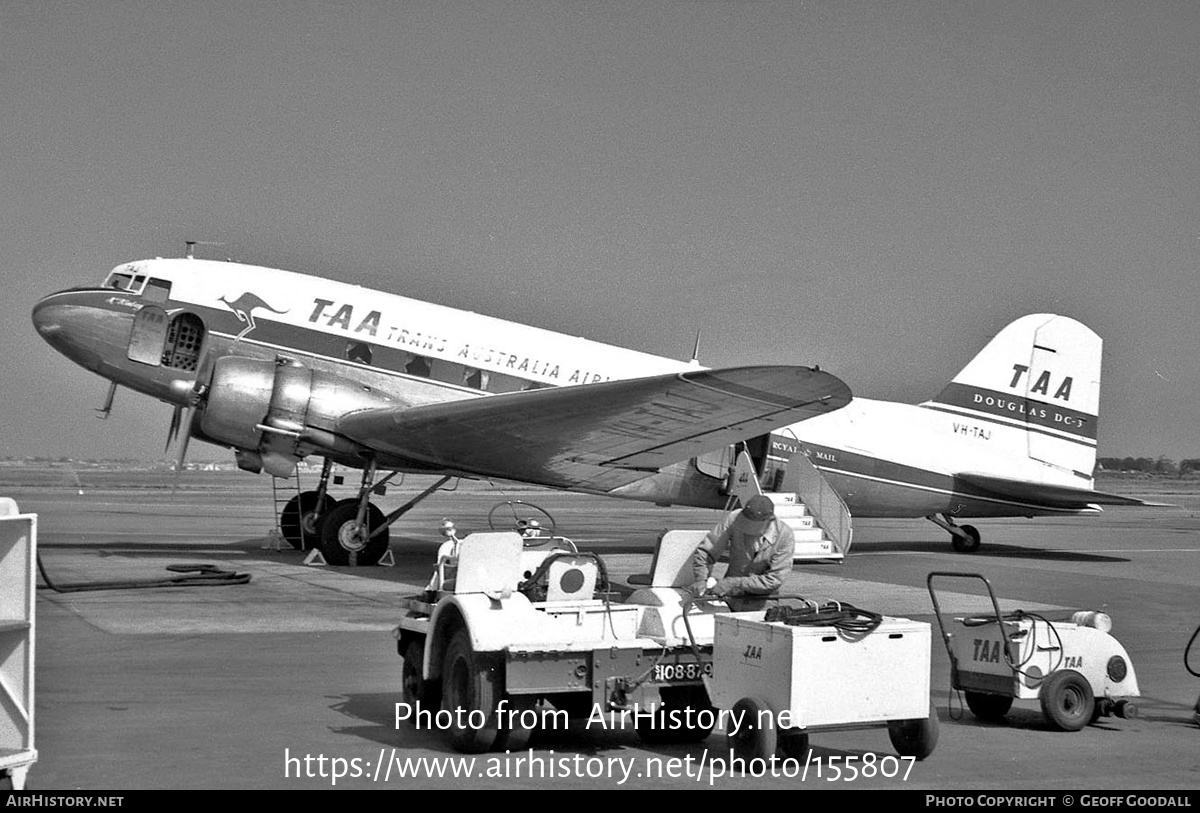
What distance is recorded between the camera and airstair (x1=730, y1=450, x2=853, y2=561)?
19422 millimetres

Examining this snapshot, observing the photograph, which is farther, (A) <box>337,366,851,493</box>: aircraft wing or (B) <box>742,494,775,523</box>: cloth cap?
(A) <box>337,366,851,493</box>: aircraft wing

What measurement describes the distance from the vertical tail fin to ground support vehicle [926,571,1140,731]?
1570 centimetres

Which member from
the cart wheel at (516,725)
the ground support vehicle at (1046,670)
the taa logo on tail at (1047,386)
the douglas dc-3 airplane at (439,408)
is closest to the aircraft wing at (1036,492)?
the douglas dc-3 airplane at (439,408)

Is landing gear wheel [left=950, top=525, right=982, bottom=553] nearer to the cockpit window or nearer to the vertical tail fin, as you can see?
the vertical tail fin

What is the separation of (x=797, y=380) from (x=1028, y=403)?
12886mm

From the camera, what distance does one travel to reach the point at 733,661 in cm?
679

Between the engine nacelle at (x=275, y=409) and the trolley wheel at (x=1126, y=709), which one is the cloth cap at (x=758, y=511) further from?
the engine nacelle at (x=275, y=409)

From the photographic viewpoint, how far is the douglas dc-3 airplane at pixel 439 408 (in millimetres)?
16141

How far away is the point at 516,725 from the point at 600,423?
907 centimetres

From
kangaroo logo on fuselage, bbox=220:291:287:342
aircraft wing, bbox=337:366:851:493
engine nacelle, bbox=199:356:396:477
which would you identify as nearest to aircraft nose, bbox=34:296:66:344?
kangaroo logo on fuselage, bbox=220:291:287:342

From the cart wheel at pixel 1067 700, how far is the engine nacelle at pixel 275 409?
1178cm

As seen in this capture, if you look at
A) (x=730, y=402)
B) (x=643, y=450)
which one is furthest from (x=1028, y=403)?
(x=730, y=402)

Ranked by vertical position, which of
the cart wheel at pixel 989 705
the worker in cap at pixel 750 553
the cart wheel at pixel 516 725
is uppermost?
the worker in cap at pixel 750 553

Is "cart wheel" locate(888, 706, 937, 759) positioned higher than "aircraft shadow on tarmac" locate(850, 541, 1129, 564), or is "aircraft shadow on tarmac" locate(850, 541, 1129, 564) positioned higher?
"aircraft shadow on tarmac" locate(850, 541, 1129, 564)
